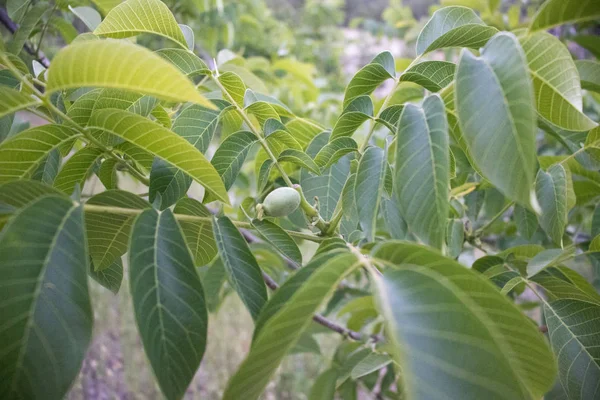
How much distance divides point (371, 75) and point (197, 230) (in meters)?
0.32

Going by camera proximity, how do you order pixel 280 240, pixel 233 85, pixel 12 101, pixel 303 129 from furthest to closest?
pixel 303 129, pixel 233 85, pixel 280 240, pixel 12 101

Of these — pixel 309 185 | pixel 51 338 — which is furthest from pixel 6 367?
pixel 309 185

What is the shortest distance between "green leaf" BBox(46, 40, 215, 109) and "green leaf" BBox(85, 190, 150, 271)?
13 centimetres

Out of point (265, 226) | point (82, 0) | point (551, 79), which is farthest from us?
point (82, 0)

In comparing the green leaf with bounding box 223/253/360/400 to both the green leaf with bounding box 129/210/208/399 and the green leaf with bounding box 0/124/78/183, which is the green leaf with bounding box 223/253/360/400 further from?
the green leaf with bounding box 0/124/78/183

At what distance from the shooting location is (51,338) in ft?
1.05

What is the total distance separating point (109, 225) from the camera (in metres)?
0.49

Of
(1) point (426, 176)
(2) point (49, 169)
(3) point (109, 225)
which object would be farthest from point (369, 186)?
(2) point (49, 169)

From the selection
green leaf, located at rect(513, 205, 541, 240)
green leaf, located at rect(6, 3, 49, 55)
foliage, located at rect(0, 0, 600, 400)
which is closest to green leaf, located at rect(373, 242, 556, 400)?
foliage, located at rect(0, 0, 600, 400)

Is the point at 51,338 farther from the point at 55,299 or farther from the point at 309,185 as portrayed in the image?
the point at 309,185

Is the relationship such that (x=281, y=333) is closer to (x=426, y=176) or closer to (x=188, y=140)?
(x=426, y=176)

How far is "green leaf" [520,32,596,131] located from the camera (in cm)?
43

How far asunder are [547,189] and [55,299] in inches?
23.6

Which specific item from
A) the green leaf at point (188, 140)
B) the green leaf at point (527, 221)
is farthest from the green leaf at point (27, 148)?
the green leaf at point (527, 221)
